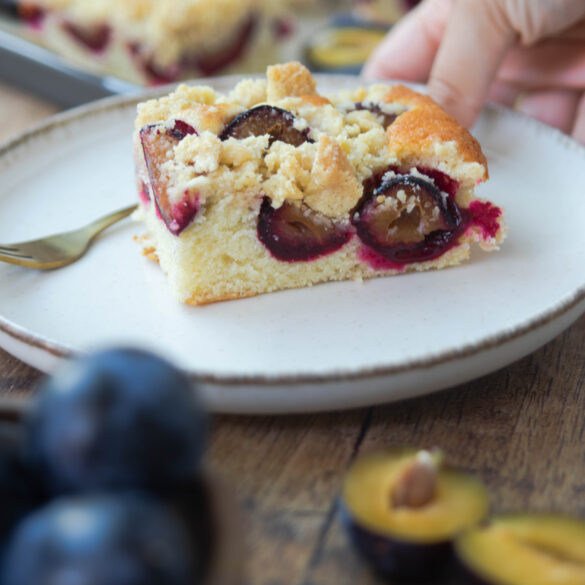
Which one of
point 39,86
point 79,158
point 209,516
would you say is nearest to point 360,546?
point 209,516

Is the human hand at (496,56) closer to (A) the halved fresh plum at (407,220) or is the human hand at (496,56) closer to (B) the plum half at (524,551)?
(A) the halved fresh plum at (407,220)

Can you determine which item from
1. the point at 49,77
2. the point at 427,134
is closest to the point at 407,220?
the point at 427,134

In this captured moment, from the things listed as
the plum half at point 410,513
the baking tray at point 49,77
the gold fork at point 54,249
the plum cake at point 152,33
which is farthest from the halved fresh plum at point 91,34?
the plum half at point 410,513

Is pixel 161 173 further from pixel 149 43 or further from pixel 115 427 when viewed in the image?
pixel 149 43

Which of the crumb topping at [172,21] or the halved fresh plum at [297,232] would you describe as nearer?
the halved fresh plum at [297,232]

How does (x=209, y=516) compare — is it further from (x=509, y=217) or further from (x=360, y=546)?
(x=509, y=217)

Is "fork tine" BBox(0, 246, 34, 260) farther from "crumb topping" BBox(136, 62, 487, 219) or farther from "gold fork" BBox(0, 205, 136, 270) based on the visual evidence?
"crumb topping" BBox(136, 62, 487, 219)

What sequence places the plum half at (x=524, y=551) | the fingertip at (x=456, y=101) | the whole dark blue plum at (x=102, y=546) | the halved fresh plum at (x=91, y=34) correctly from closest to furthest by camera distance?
1. the whole dark blue plum at (x=102, y=546)
2. the plum half at (x=524, y=551)
3. the fingertip at (x=456, y=101)
4. the halved fresh plum at (x=91, y=34)
